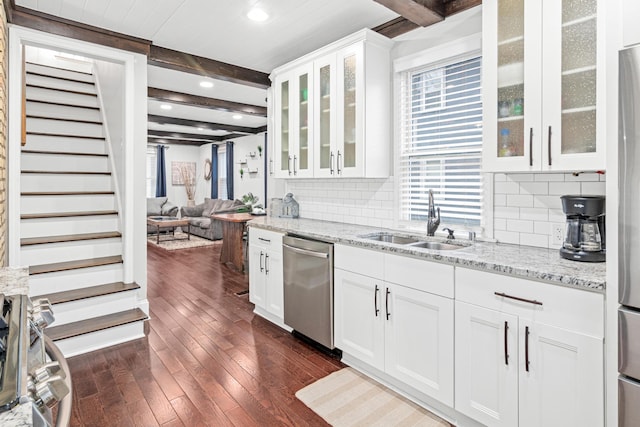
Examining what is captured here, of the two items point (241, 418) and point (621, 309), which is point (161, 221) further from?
point (621, 309)

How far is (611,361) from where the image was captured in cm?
147

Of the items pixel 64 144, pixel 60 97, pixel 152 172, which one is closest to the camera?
pixel 64 144

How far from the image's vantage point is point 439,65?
112 inches

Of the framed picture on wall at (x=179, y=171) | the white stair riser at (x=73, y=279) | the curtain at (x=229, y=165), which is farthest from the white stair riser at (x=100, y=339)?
the framed picture on wall at (x=179, y=171)

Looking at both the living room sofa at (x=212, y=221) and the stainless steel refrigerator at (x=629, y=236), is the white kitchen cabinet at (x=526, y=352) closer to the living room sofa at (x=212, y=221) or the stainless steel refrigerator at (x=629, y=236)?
the stainless steel refrigerator at (x=629, y=236)

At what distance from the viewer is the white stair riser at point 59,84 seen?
189 inches

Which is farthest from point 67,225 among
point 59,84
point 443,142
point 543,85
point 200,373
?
point 543,85

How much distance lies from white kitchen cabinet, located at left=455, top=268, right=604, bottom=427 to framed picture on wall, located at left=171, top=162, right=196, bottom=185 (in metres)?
10.7

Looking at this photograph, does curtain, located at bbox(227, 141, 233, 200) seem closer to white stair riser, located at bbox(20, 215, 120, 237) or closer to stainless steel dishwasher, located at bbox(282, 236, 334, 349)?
white stair riser, located at bbox(20, 215, 120, 237)

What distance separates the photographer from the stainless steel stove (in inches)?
23.4

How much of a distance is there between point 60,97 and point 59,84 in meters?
0.26

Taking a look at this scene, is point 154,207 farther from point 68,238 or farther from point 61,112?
point 68,238

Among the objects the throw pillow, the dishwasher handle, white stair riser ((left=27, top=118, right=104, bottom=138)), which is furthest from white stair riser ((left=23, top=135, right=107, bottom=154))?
the throw pillow

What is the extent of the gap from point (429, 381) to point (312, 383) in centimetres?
77
